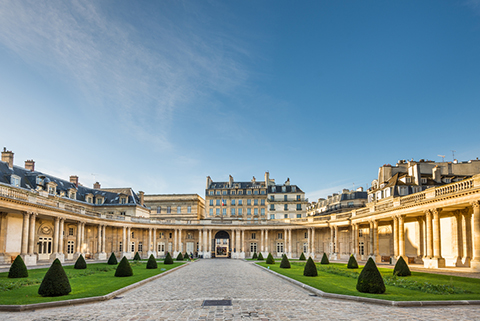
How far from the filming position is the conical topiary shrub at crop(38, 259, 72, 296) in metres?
14.7

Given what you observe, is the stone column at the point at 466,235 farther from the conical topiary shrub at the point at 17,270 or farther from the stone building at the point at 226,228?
the conical topiary shrub at the point at 17,270

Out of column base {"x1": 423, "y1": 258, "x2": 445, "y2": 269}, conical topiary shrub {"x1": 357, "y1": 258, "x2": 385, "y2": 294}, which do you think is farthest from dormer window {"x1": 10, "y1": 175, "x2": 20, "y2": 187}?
column base {"x1": 423, "y1": 258, "x2": 445, "y2": 269}

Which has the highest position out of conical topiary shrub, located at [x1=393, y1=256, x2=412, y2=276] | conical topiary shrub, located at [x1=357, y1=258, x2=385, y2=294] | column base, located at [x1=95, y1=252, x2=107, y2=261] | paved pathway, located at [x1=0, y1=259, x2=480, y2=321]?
conical topiary shrub, located at [x1=357, y1=258, x2=385, y2=294]

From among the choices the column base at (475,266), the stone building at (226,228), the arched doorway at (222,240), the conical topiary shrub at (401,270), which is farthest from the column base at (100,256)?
the column base at (475,266)

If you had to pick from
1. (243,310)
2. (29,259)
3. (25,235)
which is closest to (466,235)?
(243,310)

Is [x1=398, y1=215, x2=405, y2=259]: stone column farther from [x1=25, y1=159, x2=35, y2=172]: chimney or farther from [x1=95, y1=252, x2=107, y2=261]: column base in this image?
[x1=25, y1=159, x2=35, y2=172]: chimney

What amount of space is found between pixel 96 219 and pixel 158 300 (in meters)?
39.9

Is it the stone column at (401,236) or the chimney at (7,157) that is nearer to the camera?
the stone column at (401,236)

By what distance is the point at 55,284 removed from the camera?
584 inches

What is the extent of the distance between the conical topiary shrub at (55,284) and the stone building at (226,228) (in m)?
21.6

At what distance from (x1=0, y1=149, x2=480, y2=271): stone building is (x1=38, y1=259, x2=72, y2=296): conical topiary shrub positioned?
71.0 feet

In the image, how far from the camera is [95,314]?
11836 mm

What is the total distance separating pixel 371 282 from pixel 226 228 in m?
51.6

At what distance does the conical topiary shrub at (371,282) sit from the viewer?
15422 mm
